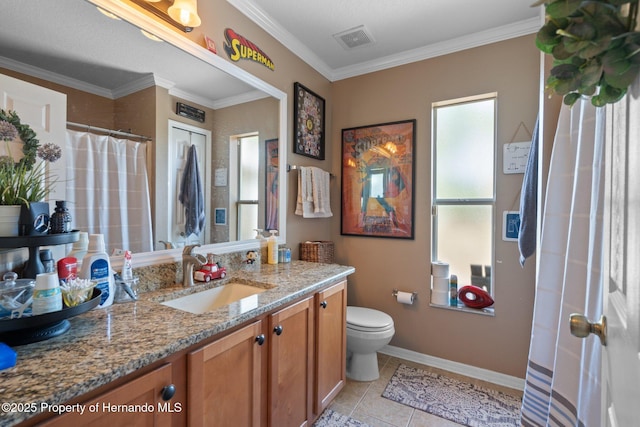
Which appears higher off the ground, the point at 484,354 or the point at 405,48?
the point at 405,48

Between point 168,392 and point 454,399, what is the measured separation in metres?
1.88

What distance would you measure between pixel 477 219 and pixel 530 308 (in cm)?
70

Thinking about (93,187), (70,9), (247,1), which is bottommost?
(93,187)

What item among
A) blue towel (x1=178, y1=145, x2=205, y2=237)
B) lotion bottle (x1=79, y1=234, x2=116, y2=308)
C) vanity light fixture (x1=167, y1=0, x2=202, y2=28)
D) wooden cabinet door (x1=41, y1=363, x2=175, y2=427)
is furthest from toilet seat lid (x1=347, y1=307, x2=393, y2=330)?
vanity light fixture (x1=167, y1=0, x2=202, y2=28)

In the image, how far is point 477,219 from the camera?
91.7 inches

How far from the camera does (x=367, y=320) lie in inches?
86.4

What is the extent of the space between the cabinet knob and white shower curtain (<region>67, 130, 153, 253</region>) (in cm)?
73

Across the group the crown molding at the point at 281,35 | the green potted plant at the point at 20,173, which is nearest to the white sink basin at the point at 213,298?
the green potted plant at the point at 20,173

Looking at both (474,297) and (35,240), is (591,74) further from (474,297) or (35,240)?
(474,297)

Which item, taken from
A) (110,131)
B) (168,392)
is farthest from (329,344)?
(110,131)

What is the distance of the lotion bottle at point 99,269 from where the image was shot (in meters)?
1.08

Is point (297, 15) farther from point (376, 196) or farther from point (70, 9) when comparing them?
point (376, 196)

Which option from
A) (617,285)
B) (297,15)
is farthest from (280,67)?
(617,285)

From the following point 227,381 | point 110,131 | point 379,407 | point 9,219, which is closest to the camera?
point 9,219
